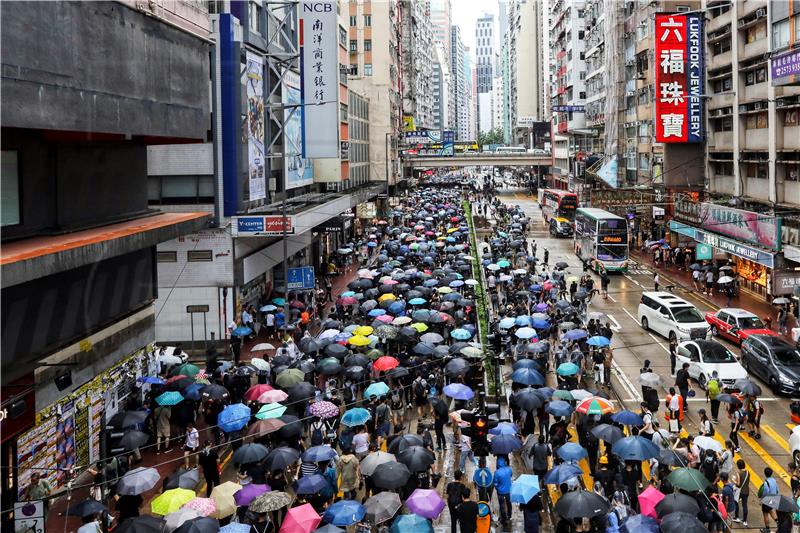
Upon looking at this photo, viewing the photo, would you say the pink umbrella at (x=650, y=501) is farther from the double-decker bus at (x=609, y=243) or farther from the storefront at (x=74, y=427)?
the double-decker bus at (x=609, y=243)

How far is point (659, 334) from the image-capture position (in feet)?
99.9

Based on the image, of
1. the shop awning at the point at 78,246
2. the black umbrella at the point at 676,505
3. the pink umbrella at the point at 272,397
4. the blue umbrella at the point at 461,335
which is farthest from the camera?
the blue umbrella at the point at 461,335

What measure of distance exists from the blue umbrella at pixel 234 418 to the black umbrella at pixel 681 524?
9.59m

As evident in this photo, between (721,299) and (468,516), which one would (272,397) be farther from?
(721,299)

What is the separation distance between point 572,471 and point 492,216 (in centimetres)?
7044

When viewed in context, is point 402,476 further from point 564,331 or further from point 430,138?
point 430,138

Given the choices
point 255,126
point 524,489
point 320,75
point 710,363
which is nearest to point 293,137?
point 320,75

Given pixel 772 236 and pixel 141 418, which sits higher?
pixel 772 236

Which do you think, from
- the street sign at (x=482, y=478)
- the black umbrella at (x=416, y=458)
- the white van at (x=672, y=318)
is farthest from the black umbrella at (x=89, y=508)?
the white van at (x=672, y=318)

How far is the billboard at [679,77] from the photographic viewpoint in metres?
45.6

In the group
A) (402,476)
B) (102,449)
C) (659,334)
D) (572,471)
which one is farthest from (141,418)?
(659,334)

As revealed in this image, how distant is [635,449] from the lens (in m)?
14.5

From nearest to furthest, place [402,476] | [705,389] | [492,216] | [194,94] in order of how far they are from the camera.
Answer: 1. [402,476]
2. [194,94]
3. [705,389]
4. [492,216]

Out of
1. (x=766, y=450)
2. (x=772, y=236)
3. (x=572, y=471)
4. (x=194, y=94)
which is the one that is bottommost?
(x=766, y=450)
